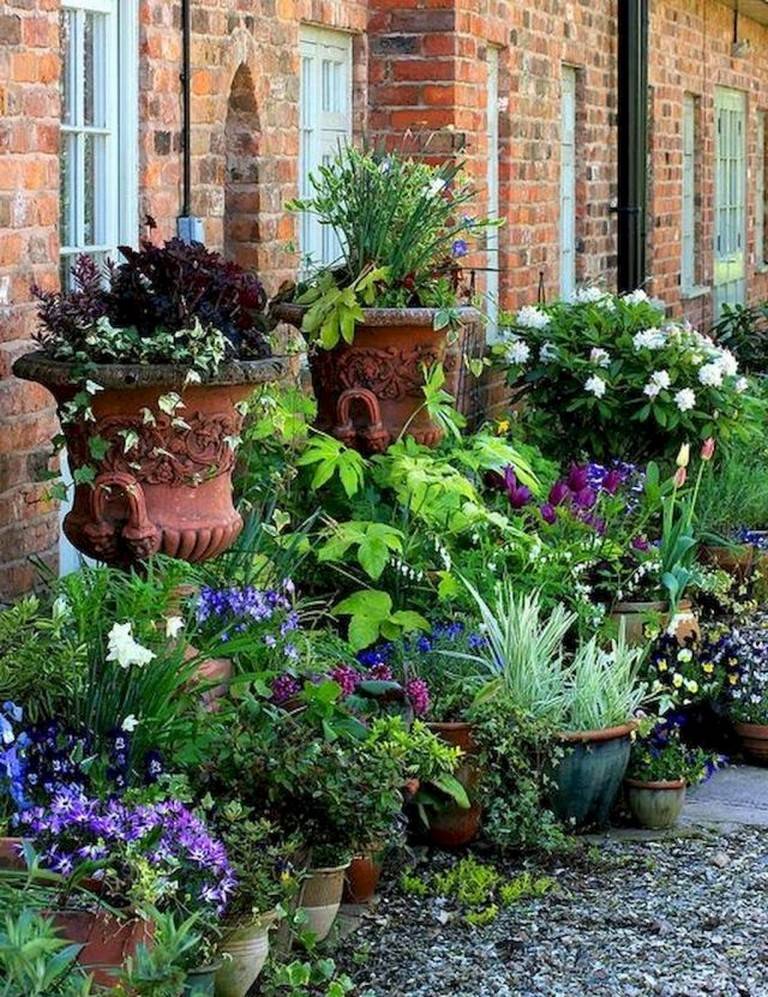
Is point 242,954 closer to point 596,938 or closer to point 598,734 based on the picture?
point 596,938

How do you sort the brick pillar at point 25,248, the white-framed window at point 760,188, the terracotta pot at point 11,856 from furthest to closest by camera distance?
1. the white-framed window at point 760,188
2. the brick pillar at point 25,248
3. the terracotta pot at point 11,856

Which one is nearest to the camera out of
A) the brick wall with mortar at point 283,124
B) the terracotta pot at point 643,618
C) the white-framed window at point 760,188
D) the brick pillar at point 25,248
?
the brick pillar at point 25,248

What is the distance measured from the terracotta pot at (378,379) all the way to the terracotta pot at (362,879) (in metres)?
1.78

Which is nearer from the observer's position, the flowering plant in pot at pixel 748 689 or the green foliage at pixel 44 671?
the green foliage at pixel 44 671

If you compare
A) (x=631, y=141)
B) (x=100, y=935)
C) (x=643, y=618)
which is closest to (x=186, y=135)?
(x=643, y=618)

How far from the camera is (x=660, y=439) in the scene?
9492 mm

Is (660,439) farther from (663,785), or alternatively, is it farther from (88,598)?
(88,598)

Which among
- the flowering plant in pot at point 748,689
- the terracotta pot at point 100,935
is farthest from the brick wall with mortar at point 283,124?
the flowering plant in pot at point 748,689

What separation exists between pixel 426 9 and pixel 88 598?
16.8 ft

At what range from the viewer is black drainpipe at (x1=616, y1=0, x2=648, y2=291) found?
12703 millimetres

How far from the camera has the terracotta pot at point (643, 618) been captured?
7133 mm

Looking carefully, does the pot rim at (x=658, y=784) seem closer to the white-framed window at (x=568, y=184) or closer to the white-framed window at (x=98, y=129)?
the white-framed window at (x=98, y=129)

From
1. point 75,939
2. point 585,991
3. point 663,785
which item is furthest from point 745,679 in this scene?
point 75,939

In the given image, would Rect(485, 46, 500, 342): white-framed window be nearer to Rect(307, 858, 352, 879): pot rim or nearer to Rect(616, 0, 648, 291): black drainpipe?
Rect(616, 0, 648, 291): black drainpipe
